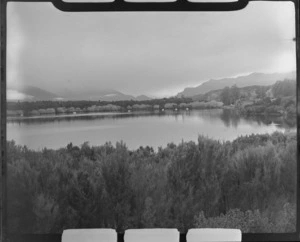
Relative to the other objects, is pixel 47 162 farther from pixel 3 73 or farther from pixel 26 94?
pixel 3 73

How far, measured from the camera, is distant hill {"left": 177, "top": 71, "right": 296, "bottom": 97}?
5164 mm

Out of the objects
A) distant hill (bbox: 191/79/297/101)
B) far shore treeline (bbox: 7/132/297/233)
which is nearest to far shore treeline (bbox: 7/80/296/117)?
distant hill (bbox: 191/79/297/101)

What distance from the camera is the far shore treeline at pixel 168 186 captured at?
5.20 meters

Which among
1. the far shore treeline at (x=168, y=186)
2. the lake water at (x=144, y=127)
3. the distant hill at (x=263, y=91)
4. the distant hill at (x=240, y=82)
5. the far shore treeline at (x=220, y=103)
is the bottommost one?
the far shore treeline at (x=168, y=186)

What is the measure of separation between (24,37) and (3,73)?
25.1 inches

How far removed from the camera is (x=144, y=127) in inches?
208

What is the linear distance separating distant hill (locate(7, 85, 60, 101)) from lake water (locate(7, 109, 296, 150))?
221 millimetres

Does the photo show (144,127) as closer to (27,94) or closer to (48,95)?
(48,95)

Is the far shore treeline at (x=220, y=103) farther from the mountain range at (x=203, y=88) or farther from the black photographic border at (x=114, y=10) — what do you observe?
the black photographic border at (x=114, y=10)

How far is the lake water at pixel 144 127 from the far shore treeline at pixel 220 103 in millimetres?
66

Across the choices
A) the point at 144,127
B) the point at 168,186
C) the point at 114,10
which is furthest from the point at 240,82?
the point at 114,10

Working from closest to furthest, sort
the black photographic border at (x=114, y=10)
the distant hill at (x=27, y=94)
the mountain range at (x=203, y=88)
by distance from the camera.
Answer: the black photographic border at (x=114, y=10), the distant hill at (x=27, y=94), the mountain range at (x=203, y=88)

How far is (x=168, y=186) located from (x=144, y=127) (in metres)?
0.64

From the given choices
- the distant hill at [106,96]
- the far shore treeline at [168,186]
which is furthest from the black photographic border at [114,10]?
the distant hill at [106,96]
